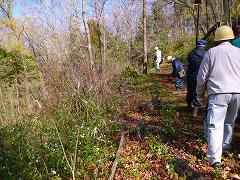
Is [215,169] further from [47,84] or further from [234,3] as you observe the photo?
[234,3]

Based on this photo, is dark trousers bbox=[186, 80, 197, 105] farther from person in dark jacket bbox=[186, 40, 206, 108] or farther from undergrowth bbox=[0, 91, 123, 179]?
undergrowth bbox=[0, 91, 123, 179]

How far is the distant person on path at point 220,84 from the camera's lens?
452 centimetres

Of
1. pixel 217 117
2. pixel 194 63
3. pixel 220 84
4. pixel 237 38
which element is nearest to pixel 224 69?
Result: pixel 220 84

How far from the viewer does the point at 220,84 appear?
4.54 metres

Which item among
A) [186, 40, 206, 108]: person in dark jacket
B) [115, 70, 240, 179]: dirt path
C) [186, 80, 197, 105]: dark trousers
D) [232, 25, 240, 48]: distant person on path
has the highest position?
[232, 25, 240, 48]: distant person on path

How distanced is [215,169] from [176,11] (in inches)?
1552

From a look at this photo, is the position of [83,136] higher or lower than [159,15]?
lower

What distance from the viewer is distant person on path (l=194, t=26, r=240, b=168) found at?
4516 millimetres

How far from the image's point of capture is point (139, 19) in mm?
41375

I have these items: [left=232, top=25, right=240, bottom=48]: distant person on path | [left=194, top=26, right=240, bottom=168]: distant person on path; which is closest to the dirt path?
[left=194, top=26, right=240, bottom=168]: distant person on path

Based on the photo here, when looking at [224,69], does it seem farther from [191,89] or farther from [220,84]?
[191,89]

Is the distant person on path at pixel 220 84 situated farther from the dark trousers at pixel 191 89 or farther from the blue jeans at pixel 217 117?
the dark trousers at pixel 191 89

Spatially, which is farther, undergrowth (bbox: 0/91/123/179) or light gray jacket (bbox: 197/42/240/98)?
undergrowth (bbox: 0/91/123/179)

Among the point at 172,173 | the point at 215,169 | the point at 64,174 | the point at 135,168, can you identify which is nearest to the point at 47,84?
the point at 64,174
